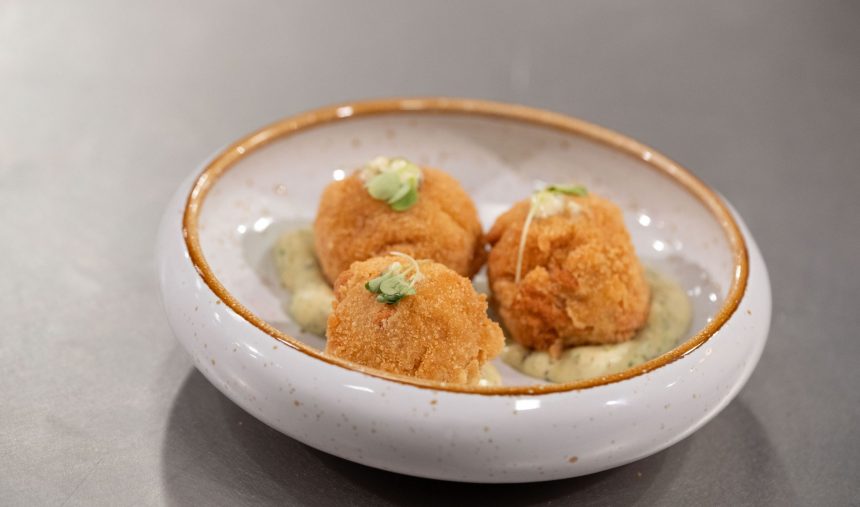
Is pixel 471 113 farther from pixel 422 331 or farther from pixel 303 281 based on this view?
Result: pixel 422 331

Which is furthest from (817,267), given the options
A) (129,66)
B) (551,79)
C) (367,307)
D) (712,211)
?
(129,66)

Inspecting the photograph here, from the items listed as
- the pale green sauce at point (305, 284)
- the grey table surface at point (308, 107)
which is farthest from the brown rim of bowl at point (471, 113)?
the grey table surface at point (308, 107)

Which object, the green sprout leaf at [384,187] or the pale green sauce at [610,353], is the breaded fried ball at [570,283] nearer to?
the pale green sauce at [610,353]

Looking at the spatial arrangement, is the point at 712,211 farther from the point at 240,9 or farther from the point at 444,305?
the point at 240,9

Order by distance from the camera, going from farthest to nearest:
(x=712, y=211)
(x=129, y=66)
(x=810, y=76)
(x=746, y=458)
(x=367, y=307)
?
(x=810, y=76) < (x=129, y=66) < (x=712, y=211) < (x=746, y=458) < (x=367, y=307)

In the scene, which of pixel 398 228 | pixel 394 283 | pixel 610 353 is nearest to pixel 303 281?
pixel 398 228
